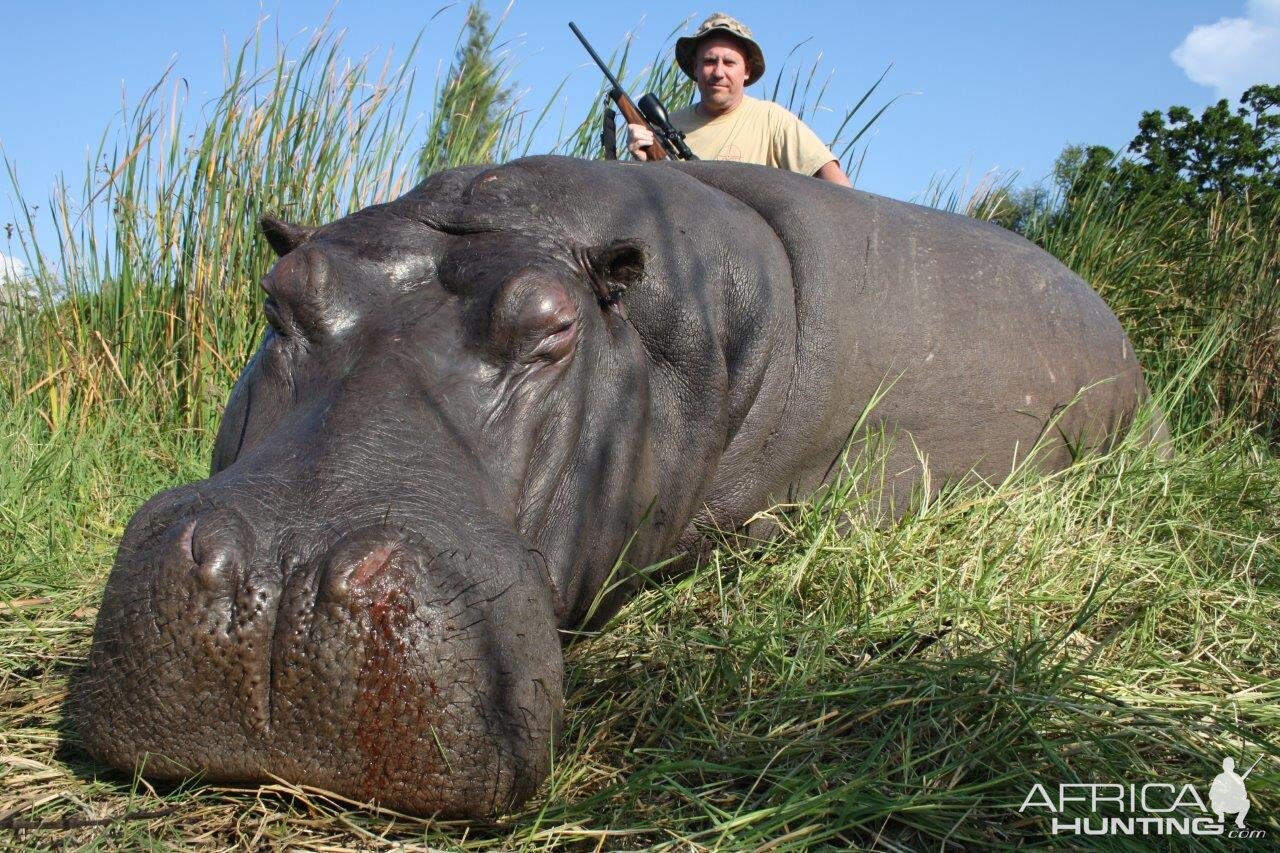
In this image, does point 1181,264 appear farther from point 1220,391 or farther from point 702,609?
point 702,609

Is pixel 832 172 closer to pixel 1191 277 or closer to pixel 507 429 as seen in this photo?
pixel 1191 277

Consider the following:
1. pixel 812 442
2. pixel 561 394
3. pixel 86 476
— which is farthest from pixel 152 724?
pixel 86 476

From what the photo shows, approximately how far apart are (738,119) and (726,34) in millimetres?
445

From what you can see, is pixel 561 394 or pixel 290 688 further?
pixel 561 394

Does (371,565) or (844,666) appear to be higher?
(371,565)

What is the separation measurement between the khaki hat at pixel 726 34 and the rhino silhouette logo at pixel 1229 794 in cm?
497

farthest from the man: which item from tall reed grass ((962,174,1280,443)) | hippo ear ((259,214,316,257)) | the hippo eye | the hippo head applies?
the hippo eye

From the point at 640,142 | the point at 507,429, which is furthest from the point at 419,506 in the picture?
the point at 640,142

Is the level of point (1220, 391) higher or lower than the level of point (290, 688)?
lower

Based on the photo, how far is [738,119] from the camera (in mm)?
6332

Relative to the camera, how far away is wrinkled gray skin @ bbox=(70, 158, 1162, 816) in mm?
1976

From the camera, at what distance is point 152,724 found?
2.06 meters

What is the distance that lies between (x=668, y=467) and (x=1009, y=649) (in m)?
0.99

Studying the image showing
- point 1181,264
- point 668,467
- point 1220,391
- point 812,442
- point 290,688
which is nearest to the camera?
point 290,688
